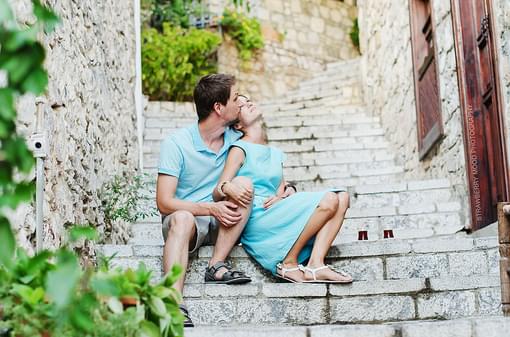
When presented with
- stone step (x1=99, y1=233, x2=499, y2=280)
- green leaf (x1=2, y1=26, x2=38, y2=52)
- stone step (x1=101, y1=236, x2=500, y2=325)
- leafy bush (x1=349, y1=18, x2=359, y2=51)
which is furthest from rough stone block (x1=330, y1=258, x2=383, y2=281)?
leafy bush (x1=349, y1=18, x2=359, y2=51)

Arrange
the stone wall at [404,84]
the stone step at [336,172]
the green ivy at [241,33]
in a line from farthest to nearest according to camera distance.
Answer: the green ivy at [241,33] < the stone step at [336,172] < the stone wall at [404,84]

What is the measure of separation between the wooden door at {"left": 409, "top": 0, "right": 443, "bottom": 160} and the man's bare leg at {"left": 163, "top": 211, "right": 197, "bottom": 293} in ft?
8.91

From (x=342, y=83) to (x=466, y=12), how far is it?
5.01 meters

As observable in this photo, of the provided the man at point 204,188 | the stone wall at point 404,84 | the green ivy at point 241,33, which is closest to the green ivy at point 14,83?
the man at point 204,188

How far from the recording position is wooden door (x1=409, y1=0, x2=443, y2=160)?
6.01 meters

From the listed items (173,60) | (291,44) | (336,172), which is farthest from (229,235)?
(291,44)

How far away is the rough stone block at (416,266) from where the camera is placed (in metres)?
3.92

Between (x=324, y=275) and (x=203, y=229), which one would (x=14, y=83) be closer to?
(x=324, y=275)

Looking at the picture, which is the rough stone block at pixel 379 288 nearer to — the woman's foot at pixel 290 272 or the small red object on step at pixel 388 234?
the woman's foot at pixel 290 272

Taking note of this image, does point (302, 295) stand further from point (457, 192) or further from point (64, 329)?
point (457, 192)

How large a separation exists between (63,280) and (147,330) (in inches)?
18.7

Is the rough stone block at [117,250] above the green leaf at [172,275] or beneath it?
above

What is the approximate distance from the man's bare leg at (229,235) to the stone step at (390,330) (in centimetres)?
92

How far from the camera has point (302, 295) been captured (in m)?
3.48
